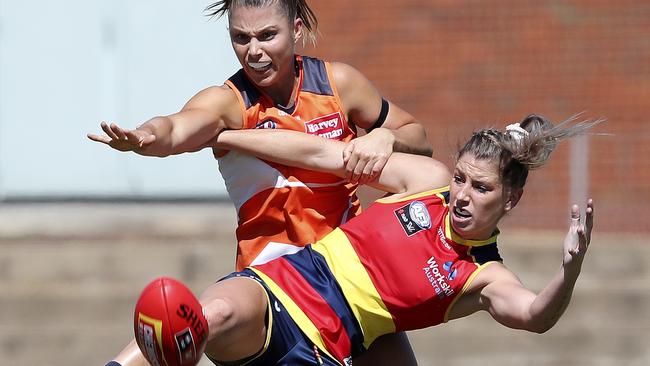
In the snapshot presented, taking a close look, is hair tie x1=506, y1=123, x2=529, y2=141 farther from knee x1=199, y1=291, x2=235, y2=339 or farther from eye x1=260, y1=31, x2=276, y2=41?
knee x1=199, y1=291, x2=235, y2=339

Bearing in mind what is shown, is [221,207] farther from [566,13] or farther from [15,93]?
[566,13]

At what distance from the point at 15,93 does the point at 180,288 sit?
235 inches

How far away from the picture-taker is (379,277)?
3689mm

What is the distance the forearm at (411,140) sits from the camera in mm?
3979

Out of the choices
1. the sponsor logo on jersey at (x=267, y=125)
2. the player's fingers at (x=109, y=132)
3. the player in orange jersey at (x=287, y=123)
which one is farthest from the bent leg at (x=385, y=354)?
the player's fingers at (x=109, y=132)

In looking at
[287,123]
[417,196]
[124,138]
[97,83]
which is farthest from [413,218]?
[97,83]

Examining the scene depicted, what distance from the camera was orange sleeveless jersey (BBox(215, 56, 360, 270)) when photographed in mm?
3883

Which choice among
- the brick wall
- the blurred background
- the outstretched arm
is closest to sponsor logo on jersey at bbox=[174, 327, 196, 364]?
the outstretched arm

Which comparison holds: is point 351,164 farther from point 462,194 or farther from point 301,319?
point 301,319

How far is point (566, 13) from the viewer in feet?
28.4

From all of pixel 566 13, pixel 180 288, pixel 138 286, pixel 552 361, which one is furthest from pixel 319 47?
pixel 180 288

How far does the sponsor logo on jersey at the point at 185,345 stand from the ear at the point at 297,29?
123 centimetres

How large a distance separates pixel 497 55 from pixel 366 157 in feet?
16.7

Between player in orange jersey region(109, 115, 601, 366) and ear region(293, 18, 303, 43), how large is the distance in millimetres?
363
